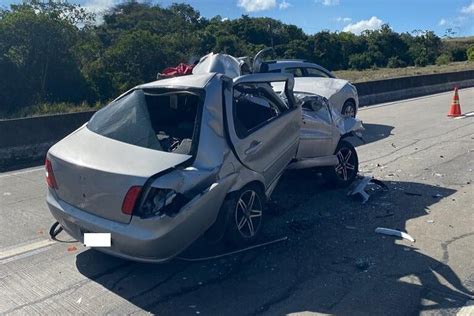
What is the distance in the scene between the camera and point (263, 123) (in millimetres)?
5383

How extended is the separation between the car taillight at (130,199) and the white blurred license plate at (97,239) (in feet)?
0.90

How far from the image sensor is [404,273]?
177 inches

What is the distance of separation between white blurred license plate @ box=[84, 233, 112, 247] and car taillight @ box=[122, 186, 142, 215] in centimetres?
28

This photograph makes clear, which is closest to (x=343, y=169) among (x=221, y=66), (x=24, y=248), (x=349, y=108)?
(x=221, y=66)

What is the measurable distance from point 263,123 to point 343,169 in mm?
Answer: 2187

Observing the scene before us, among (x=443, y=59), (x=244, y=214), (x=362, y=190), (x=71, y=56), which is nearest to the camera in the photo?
(x=244, y=214)

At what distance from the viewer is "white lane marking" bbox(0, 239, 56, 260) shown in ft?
16.5

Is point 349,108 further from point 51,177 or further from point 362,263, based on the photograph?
point 51,177

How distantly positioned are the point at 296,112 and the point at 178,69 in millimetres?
1611

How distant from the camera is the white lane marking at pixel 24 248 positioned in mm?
5043

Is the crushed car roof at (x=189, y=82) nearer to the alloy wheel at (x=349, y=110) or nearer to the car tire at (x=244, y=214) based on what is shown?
the car tire at (x=244, y=214)

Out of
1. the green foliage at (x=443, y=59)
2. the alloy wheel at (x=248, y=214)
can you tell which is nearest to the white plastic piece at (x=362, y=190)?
the alloy wheel at (x=248, y=214)

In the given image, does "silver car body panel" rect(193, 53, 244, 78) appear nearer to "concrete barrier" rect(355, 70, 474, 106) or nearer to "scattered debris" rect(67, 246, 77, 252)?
"scattered debris" rect(67, 246, 77, 252)

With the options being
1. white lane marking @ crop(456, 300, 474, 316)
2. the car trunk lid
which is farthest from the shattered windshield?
white lane marking @ crop(456, 300, 474, 316)
